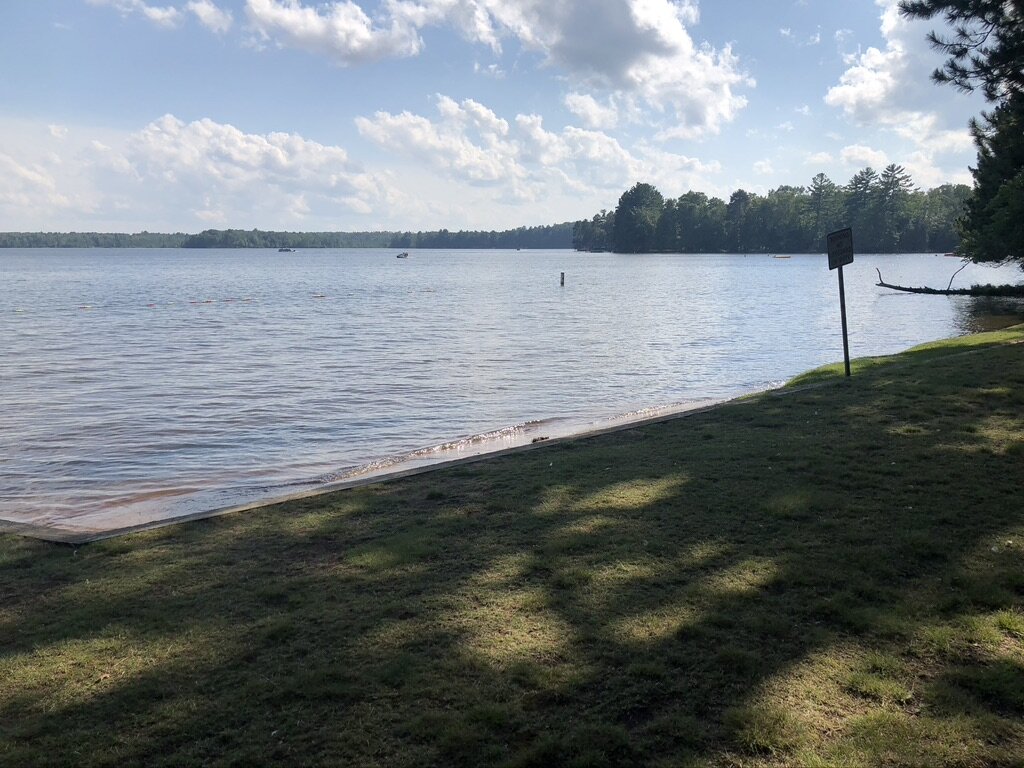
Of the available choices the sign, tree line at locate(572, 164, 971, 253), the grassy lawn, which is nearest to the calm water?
the grassy lawn

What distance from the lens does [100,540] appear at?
249 inches

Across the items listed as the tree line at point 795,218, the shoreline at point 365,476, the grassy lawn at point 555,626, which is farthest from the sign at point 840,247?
the tree line at point 795,218

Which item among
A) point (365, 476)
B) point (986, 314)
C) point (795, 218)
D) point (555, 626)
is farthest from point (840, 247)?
point (795, 218)

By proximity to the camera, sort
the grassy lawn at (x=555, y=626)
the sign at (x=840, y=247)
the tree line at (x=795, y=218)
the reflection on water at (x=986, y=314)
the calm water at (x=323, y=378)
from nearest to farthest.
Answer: the grassy lawn at (x=555, y=626), the calm water at (x=323, y=378), the sign at (x=840, y=247), the reflection on water at (x=986, y=314), the tree line at (x=795, y=218)

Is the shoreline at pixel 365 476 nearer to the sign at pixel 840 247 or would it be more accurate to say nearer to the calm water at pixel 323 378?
the calm water at pixel 323 378

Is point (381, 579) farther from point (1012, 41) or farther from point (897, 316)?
point (897, 316)

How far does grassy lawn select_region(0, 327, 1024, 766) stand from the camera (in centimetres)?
335

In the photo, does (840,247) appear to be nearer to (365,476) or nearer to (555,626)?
(365,476)

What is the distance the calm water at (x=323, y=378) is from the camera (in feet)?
36.8

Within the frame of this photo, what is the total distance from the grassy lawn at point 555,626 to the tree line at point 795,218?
144 metres

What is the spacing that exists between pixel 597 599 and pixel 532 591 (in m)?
0.40

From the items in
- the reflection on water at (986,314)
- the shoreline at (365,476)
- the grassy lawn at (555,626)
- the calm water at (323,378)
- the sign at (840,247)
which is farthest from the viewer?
the reflection on water at (986,314)

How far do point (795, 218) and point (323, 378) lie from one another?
6630 inches

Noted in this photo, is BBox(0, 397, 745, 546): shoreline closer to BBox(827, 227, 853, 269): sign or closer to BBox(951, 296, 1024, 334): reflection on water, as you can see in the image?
BBox(827, 227, 853, 269): sign
